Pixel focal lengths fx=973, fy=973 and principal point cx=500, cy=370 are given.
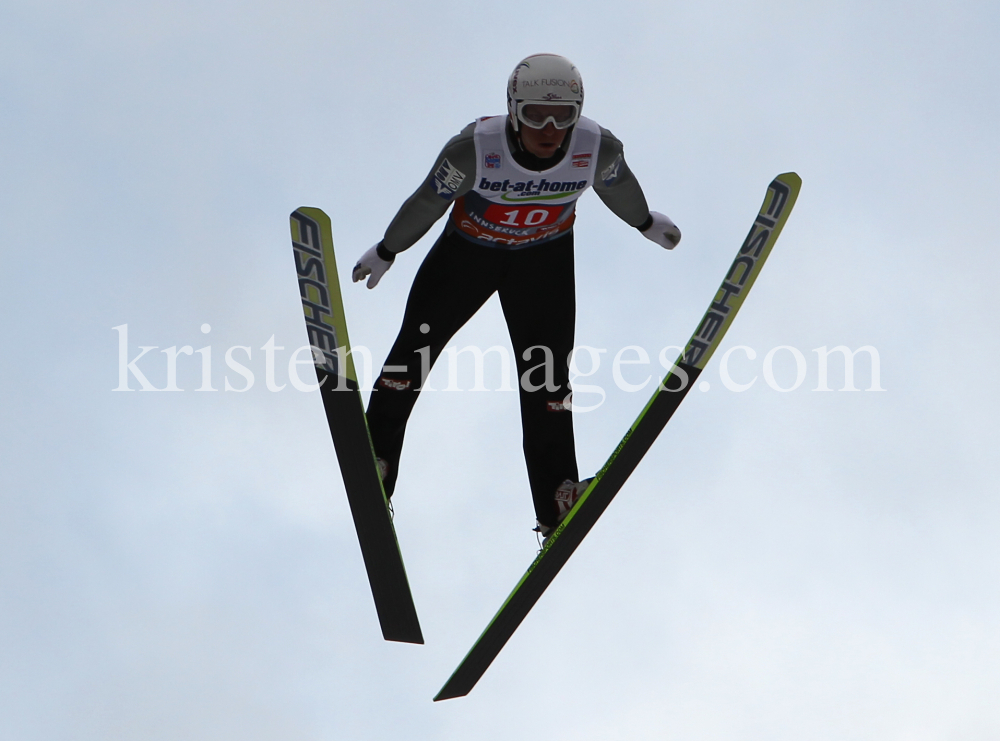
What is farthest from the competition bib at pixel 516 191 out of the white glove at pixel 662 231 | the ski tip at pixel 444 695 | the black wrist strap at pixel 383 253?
the ski tip at pixel 444 695

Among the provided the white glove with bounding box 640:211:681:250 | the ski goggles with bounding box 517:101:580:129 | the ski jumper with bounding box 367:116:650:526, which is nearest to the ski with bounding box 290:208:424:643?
the ski jumper with bounding box 367:116:650:526

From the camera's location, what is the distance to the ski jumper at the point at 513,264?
558 centimetres

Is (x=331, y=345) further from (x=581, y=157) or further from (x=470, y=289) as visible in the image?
(x=581, y=157)

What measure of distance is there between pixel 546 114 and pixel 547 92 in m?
0.12

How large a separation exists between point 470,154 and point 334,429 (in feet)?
5.75

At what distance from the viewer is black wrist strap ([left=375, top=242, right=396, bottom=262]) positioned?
5.84 m

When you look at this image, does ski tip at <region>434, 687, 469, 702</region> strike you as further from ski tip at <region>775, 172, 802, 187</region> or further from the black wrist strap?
ski tip at <region>775, 172, 802, 187</region>

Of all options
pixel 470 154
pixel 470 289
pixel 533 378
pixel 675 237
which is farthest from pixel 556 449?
pixel 470 154

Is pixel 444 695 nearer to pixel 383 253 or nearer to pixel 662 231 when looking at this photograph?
pixel 383 253

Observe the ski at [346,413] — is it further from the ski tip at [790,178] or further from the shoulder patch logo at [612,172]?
the ski tip at [790,178]

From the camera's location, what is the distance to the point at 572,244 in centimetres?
610

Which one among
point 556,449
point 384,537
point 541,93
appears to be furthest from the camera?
point 556,449

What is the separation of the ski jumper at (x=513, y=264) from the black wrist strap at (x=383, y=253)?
14mm

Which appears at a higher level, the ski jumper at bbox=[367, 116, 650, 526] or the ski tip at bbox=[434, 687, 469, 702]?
the ski jumper at bbox=[367, 116, 650, 526]
